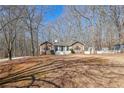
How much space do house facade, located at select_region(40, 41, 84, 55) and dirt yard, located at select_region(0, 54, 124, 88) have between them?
0.60 feet

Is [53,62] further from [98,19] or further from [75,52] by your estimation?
[98,19]

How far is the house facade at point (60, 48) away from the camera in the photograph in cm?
651

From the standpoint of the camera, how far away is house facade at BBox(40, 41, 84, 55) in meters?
6.51

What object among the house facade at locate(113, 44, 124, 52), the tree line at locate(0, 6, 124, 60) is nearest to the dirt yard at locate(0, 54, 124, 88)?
the house facade at locate(113, 44, 124, 52)

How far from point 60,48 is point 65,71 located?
0.69 m

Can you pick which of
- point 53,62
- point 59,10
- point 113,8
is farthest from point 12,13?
point 113,8

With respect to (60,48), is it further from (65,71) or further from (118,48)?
(118,48)

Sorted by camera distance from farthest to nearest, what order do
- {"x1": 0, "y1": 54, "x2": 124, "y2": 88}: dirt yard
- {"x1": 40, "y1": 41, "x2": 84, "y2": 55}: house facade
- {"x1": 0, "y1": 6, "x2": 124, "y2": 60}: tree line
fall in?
{"x1": 40, "y1": 41, "x2": 84, "y2": 55}: house facade
{"x1": 0, "y1": 6, "x2": 124, "y2": 60}: tree line
{"x1": 0, "y1": 54, "x2": 124, "y2": 88}: dirt yard

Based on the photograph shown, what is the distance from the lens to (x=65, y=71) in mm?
6164

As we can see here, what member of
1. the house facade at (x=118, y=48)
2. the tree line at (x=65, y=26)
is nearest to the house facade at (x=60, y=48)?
the tree line at (x=65, y=26)

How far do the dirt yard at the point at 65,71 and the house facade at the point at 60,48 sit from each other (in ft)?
0.60

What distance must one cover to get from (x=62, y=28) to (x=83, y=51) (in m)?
0.79

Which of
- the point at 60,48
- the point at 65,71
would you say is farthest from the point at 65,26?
the point at 65,71

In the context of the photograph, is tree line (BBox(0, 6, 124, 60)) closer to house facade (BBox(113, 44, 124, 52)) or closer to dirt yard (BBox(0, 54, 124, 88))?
house facade (BBox(113, 44, 124, 52))
